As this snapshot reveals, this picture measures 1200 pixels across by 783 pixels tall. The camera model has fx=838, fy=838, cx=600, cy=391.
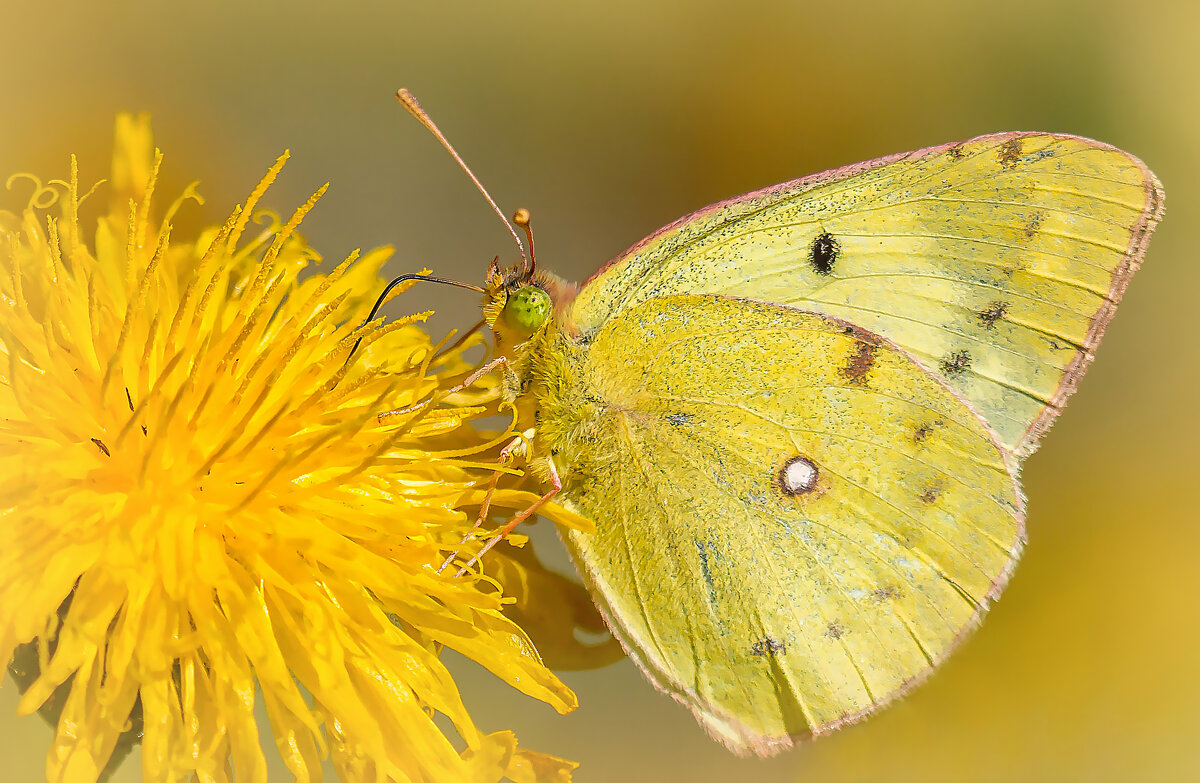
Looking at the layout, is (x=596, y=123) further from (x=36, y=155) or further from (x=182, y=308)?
(x=182, y=308)

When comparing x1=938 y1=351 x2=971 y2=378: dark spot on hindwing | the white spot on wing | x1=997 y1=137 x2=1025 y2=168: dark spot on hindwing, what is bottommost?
the white spot on wing

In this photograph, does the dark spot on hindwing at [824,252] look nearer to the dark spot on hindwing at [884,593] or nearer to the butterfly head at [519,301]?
the butterfly head at [519,301]

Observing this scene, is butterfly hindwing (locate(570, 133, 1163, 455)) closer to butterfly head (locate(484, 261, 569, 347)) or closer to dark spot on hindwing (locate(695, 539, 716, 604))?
butterfly head (locate(484, 261, 569, 347))

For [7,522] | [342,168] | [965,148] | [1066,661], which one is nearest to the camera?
[7,522]

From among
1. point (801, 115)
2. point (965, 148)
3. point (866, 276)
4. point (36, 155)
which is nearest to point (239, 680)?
point (866, 276)

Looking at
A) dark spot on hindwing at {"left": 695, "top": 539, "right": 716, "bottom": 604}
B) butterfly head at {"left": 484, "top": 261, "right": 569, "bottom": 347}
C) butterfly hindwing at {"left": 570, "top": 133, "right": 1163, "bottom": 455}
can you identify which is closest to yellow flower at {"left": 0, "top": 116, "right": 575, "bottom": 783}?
butterfly head at {"left": 484, "top": 261, "right": 569, "bottom": 347}

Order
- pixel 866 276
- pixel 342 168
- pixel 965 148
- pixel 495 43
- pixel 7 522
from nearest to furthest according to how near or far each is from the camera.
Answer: pixel 7 522 → pixel 965 148 → pixel 866 276 → pixel 342 168 → pixel 495 43

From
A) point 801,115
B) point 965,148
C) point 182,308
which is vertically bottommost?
point 182,308
